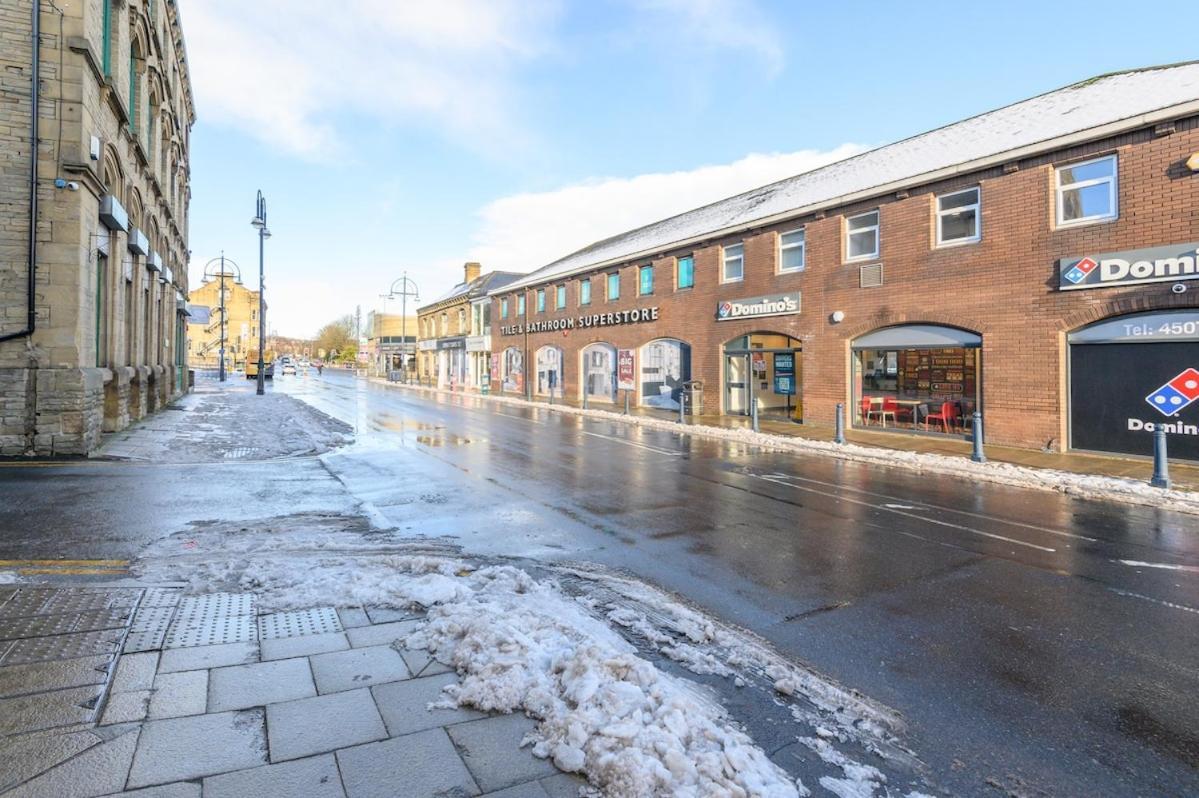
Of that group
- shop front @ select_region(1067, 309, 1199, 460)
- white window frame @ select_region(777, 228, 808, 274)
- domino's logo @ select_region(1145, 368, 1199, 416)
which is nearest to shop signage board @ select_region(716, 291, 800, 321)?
white window frame @ select_region(777, 228, 808, 274)

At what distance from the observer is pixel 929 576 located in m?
5.82

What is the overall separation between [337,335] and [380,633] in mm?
127877

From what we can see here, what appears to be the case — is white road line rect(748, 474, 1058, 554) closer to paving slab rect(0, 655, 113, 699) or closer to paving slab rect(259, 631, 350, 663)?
paving slab rect(259, 631, 350, 663)

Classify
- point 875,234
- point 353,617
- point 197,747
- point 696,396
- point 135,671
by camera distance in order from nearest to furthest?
point 197,747 → point 135,671 → point 353,617 → point 875,234 → point 696,396

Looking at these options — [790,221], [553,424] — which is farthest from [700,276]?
[553,424]

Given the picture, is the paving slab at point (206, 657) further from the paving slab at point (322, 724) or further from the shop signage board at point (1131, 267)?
the shop signage board at point (1131, 267)

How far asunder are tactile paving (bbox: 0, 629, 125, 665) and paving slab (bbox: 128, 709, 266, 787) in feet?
3.70

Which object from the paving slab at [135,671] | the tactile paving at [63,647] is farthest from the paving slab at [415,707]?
the tactile paving at [63,647]

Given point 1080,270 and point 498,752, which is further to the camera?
point 1080,270

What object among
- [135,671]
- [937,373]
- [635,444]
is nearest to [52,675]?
[135,671]

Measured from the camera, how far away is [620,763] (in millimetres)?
2740

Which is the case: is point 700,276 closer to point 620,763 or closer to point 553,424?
point 553,424

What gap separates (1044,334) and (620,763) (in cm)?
1500

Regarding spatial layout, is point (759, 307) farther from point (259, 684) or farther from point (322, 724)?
point (322, 724)
